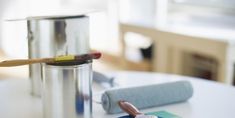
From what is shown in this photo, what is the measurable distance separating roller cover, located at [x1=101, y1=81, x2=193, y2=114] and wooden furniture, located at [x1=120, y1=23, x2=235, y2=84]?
1.05 m

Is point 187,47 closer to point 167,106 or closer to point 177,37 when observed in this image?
point 177,37

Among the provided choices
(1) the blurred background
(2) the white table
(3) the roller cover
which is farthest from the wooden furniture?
(3) the roller cover

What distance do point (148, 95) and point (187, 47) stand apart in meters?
1.39

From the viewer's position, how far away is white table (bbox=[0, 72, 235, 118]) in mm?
845

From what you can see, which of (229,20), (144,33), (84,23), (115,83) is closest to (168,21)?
(144,33)

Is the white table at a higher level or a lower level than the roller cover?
lower

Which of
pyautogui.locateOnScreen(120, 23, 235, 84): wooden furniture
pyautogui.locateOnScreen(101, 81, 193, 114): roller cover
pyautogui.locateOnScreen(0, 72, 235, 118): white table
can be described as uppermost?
pyautogui.locateOnScreen(101, 81, 193, 114): roller cover

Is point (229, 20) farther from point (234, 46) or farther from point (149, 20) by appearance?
point (149, 20)

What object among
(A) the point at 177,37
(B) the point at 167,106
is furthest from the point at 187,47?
(B) the point at 167,106

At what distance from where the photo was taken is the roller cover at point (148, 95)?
2.74ft

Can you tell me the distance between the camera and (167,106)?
2.95 ft

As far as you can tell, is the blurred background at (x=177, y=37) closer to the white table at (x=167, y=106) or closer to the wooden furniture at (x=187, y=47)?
the wooden furniture at (x=187, y=47)

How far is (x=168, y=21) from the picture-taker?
2.65 metres

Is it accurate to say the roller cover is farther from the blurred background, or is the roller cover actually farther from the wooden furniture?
the wooden furniture
